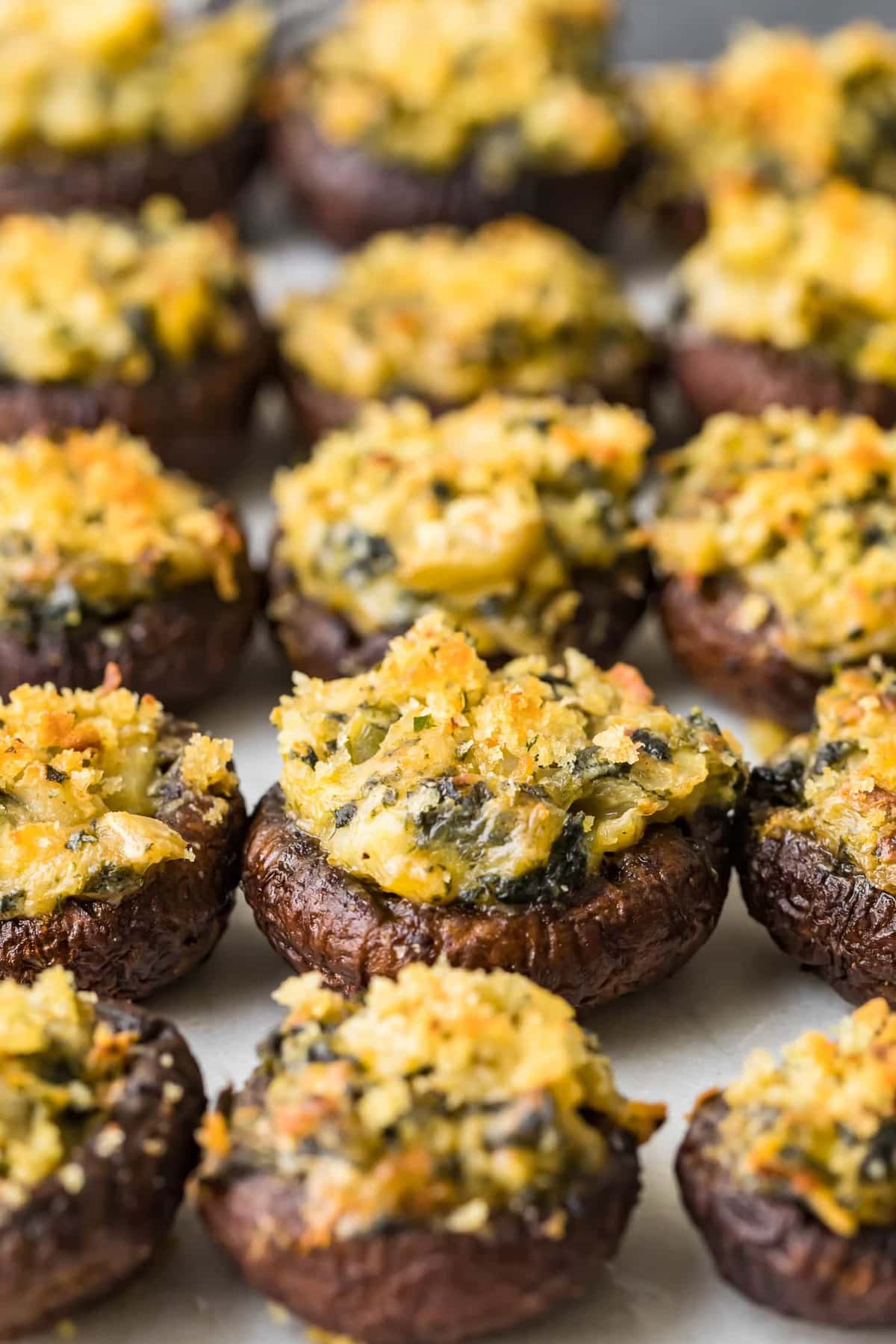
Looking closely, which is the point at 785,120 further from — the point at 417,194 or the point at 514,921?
the point at 514,921

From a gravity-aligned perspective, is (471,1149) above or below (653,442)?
above

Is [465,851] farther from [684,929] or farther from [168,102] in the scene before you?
[168,102]

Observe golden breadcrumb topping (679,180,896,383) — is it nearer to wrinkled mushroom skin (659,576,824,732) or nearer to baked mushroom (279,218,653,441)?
baked mushroom (279,218,653,441)

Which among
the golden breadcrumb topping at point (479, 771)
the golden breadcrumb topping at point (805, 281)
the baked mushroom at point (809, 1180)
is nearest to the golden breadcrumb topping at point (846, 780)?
the golden breadcrumb topping at point (479, 771)

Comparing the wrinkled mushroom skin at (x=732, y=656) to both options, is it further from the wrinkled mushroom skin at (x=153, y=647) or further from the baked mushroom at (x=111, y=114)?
the baked mushroom at (x=111, y=114)

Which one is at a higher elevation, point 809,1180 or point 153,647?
point 809,1180

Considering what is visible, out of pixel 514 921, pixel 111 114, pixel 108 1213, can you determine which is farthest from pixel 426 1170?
pixel 111 114

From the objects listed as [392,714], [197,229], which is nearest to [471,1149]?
[392,714]

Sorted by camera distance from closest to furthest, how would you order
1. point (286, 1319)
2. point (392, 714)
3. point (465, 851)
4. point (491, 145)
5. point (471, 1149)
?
point (471, 1149)
point (286, 1319)
point (465, 851)
point (392, 714)
point (491, 145)
